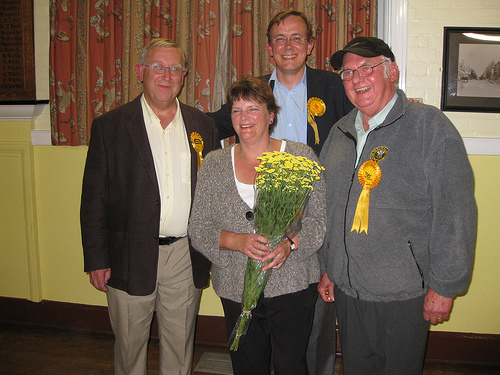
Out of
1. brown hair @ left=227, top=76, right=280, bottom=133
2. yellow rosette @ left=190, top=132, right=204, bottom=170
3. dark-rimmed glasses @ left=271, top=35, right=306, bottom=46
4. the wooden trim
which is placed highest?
dark-rimmed glasses @ left=271, top=35, right=306, bottom=46

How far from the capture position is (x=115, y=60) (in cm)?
290

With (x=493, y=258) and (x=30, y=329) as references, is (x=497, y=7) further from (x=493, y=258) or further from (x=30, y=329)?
(x=30, y=329)

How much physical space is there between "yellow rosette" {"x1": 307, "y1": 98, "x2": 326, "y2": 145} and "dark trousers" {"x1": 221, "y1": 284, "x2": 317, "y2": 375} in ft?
3.13

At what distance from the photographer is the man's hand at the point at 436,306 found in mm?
1501

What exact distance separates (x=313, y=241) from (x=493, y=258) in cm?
194

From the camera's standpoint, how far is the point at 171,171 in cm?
206

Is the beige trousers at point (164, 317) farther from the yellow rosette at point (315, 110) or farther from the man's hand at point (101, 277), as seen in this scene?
the yellow rosette at point (315, 110)

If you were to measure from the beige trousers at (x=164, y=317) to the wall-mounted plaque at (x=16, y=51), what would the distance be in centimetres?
215

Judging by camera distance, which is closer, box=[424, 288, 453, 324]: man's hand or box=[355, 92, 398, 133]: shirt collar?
box=[424, 288, 453, 324]: man's hand

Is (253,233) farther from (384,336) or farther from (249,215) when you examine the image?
(384,336)

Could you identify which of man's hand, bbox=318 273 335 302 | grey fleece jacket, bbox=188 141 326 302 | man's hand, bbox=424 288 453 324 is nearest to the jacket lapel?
grey fleece jacket, bbox=188 141 326 302

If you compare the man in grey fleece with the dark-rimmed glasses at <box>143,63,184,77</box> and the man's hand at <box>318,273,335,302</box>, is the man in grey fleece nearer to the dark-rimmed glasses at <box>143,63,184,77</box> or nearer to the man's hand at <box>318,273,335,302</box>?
the man's hand at <box>318,273,335,302</box>

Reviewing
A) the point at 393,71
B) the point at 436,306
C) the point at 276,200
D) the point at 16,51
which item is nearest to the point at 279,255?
the point at 276,200

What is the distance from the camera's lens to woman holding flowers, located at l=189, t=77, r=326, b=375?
1691 millimetres
